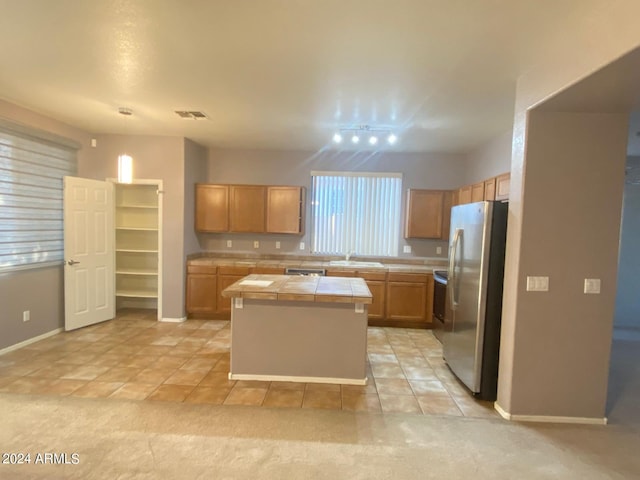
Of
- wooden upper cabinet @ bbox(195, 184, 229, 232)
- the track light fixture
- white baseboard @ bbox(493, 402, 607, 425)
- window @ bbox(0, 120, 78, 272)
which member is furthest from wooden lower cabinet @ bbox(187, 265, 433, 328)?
white baseboard @ bbox(493, 402, 607, 425)

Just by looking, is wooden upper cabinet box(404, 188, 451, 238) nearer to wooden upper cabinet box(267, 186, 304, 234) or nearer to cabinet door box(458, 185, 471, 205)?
cabinet door box(458, 185, 471, 205)

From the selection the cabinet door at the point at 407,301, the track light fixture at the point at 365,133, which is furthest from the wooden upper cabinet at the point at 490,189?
the cabinet door at the point at 407,301

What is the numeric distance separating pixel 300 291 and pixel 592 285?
229 centimetres

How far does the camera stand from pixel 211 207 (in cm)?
527

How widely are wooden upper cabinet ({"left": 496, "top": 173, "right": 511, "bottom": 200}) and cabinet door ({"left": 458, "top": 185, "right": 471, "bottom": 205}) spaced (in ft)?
3.04

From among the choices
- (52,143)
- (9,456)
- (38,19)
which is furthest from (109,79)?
(9,456)

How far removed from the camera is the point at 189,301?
4.99 m

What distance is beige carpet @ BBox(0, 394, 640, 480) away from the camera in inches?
78.6

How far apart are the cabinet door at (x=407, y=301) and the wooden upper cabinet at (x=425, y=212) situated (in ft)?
2.96

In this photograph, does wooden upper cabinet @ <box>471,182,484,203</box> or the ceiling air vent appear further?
wooden upper cabinet @ <box>471,182,484,203</box>

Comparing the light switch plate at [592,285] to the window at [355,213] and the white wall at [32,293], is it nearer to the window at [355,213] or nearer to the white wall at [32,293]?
the window at [355,213]

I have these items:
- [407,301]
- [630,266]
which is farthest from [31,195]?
[630,266]

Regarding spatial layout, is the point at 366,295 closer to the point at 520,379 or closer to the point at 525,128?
the point at 520,379

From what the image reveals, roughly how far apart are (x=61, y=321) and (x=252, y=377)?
A: 9.75 ft
